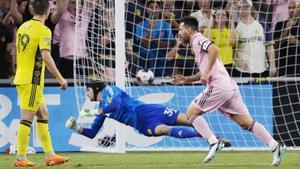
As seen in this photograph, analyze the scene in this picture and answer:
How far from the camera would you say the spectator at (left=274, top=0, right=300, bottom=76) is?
17422 mm

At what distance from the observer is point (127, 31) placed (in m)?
17.0

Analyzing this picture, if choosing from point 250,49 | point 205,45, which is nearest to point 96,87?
point 205,45

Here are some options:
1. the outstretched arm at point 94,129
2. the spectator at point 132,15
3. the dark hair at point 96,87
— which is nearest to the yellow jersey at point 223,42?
the spectator at point 132,15

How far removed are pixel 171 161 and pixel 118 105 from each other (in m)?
1.54

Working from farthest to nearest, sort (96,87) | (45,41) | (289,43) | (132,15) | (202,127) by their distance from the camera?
(289,43)
(132,15)
(96,87)
(202,127)
(45,41)

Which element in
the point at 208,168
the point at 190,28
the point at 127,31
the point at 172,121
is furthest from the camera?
the point at 127,31

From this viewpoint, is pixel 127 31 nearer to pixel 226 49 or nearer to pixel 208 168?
pixel 226 49

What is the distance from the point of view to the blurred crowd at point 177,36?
55.8 feet

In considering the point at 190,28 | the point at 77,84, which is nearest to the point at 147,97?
the point at 77,84

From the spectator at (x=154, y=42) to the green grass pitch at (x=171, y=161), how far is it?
236 cm

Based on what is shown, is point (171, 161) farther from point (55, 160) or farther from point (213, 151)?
point (55, 160)

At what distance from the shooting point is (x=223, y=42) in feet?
56.1

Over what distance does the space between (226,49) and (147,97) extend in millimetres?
1993

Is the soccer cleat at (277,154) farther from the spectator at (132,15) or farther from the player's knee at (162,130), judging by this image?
the spectator at (132,15)
